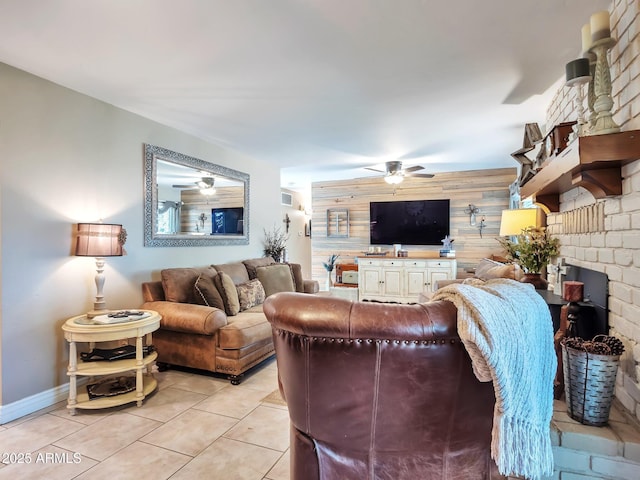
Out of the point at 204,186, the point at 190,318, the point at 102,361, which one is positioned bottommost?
the point at 102,361

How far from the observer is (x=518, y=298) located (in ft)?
3.71

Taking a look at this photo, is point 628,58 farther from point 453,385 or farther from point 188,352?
point 188,352

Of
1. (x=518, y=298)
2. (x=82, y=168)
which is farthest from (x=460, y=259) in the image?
(x=82, y=168)

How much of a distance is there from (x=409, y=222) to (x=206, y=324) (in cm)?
460

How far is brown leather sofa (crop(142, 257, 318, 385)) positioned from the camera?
2865 millimetres

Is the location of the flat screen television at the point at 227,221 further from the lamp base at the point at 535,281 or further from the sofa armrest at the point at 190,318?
the lamp base at the point at 535,281

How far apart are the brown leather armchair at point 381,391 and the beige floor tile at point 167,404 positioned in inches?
61.8

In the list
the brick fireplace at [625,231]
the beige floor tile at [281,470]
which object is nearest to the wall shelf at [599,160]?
the brick fireplace at [625,231]

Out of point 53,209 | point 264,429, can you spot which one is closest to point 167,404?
point 264,429

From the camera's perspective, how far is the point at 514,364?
1.04 meters

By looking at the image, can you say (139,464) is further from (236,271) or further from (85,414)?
(236,271)

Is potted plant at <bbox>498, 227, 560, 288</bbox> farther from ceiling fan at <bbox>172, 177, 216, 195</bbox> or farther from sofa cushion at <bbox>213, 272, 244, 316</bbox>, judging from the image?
ceiling fan at <bbox>172, 177, 216, 195</bbox>

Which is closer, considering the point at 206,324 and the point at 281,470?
the point at 281,470

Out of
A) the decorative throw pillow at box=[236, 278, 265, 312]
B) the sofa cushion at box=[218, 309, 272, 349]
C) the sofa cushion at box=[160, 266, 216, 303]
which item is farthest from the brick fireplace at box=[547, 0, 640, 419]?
the sofa cushion at box=[160, 266, 216, 303]
